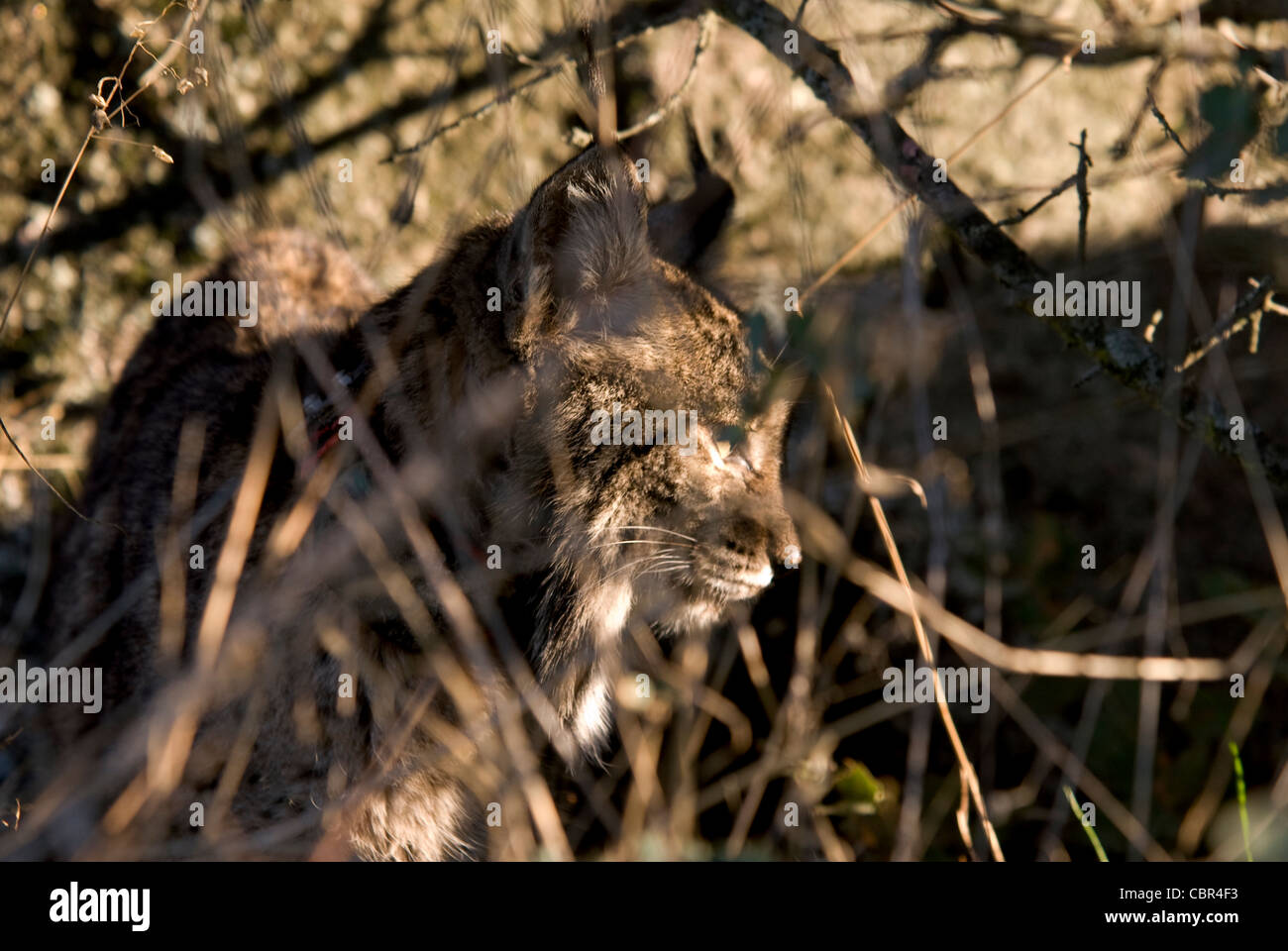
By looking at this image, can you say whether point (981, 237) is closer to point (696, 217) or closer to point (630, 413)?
point (696, 217)

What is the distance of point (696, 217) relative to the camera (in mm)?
2840

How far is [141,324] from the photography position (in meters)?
3.98

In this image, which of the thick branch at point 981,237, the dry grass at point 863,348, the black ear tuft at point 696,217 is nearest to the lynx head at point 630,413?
the black ear tuft at point 696,217

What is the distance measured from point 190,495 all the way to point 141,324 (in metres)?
1.51

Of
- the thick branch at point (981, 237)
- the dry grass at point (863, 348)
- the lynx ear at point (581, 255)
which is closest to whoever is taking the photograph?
the lynx ear at point (581, 255)

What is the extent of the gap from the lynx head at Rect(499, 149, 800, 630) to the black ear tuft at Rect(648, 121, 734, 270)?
0.76ft

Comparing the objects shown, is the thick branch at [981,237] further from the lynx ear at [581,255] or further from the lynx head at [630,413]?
the lynx ear at [581,255]

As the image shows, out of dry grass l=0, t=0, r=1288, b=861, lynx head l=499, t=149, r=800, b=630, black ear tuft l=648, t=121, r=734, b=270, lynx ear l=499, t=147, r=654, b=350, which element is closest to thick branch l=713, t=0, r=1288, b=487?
dry grass l=0, t=0, r=1288, b=861

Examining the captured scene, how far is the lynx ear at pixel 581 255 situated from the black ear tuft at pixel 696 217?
0.45m

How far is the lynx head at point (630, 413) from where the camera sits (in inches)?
85.9

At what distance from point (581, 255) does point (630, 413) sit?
1.26 ft
